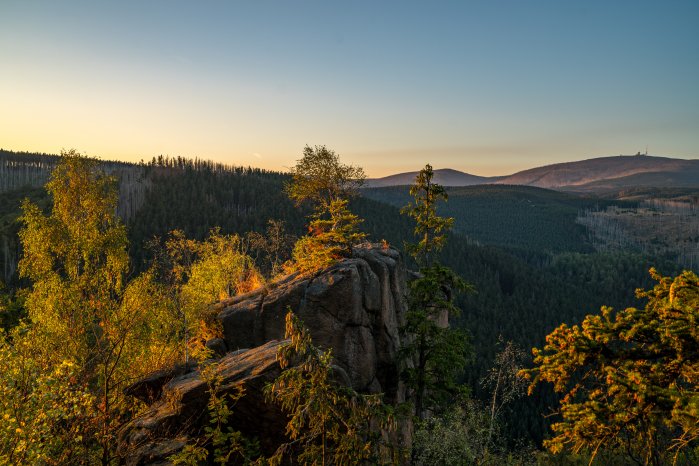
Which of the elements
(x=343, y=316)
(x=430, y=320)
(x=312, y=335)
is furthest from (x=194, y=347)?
(x=430, y=320)

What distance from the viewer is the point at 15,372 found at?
38.3 ft

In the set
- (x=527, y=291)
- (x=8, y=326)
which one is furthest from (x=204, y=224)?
(x=527, y=291)

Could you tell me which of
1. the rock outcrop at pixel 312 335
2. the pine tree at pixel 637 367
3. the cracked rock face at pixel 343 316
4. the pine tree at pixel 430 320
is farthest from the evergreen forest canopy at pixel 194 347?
the cracked rock face at pixel 343 316

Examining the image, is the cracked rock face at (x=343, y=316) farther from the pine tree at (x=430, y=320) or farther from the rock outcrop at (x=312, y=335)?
the pine tree at (x=430, y=320)

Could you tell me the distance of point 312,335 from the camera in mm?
22859

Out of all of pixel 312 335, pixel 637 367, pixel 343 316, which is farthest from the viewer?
pixel 343 316

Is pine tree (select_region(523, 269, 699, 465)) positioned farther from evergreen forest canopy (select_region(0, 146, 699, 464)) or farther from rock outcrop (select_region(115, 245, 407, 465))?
rock outcrop (select_region(115, 245, 407, 465))

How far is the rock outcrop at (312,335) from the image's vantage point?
46.0 feet

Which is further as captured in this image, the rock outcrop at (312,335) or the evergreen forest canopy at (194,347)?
the rock outcrop at (312,335)

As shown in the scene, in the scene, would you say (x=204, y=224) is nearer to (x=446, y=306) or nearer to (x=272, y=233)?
(x=272, y=233)

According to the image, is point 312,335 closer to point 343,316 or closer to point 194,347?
point 343,316

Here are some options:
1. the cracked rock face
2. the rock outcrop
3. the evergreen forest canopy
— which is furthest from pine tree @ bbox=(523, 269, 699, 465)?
the cracked rock face

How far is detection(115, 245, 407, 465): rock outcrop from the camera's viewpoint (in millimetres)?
14016

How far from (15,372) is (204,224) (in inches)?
6426
